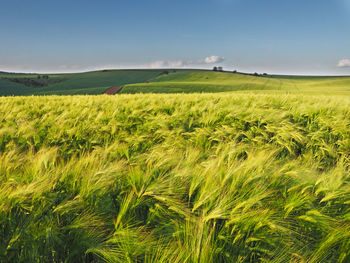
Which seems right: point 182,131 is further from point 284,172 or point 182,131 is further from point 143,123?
point 284,172

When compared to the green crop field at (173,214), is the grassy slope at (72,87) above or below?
above

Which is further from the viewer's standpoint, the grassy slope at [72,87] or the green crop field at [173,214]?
the grassy slope at [72,87]

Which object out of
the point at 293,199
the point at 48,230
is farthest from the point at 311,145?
the point at 48,230

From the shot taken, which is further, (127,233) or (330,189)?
(330,189)

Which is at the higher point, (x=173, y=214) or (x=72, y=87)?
(x=72, y=87)

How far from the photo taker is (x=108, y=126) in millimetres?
3137

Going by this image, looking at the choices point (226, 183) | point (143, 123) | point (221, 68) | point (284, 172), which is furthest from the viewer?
point (221, 68)

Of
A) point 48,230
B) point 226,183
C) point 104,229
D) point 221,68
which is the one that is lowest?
point 104,229

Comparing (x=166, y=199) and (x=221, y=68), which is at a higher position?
(x=221, y=68)

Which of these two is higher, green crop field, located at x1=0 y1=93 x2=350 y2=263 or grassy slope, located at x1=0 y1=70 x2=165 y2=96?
grassy slope, located at x1=0 y1=70 x2=165 y2=96

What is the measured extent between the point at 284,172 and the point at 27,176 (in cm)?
184

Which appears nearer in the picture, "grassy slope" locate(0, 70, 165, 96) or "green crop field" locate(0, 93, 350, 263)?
"green crop field" locate(0, 93, 350, 263)

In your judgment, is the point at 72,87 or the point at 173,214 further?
the point at 72,87

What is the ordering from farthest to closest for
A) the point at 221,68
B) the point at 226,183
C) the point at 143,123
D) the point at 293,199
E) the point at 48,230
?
the point at 221,68, the point at 143,123, the point at 226,183, the point at 293,199, the point at 48,230
